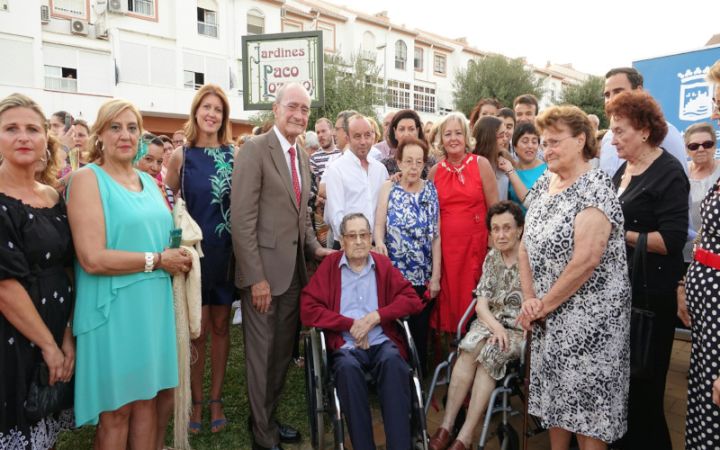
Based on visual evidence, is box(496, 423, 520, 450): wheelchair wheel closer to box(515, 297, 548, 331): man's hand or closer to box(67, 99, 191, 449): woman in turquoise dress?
box(515, 297, 548, 331): man's hand

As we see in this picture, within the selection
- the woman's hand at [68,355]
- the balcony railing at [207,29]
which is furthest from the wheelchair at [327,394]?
the balcony railing at [207,29]

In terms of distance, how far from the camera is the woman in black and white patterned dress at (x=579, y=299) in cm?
239

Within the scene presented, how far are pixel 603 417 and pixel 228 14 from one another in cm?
2442

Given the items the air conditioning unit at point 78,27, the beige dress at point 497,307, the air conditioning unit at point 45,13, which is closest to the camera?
the beige dress at point 497,307

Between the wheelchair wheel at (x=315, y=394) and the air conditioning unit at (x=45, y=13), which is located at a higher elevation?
the air conditioning unit at (x=45, y=13)

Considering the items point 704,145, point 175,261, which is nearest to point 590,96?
point 704,145

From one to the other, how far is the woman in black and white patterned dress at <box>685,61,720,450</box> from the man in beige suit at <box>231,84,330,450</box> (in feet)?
7.18

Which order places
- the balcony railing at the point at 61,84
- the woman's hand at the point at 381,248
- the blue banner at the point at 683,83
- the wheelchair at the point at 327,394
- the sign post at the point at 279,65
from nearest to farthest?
1. the wheelchair at the point at 327,394
2. the woman's hand at the point at 381,248
3. the blue banner at the point at 683,83
4. the sign post at the point at 279,65
5. the balcony railing at the point at 61,84

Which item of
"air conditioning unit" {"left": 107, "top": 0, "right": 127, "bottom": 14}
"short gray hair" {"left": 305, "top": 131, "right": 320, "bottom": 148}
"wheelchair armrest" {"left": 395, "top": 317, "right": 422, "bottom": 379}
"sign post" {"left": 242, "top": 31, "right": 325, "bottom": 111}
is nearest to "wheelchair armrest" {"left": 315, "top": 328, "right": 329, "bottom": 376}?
"wheelchair armrest" {"left": 395, "top": 317, "right": 422, "bottom": 379}

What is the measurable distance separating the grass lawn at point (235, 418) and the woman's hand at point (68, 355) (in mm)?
1185

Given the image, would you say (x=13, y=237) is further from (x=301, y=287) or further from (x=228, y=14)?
(x=228, y=14)

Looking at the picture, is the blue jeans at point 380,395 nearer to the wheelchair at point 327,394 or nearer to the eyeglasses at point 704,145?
the wheelchair at point 327,394

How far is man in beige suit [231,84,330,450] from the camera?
2.88 metres

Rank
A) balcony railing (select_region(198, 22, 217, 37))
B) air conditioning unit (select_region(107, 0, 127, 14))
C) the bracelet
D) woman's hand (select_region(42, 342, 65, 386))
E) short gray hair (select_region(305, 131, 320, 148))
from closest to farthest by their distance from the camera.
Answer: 1. woman's hand (select_region(42, 342, 65, 386))
2. the bracelet
3. short gray hair (select_region(305, 131, 320, 148))
4. air conditioning unit (select_region(107, 0, 127, 14))
5. balcony railing (select_region(198, 22, 217, 37))
